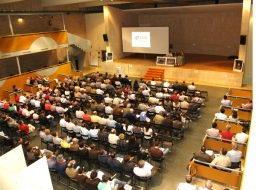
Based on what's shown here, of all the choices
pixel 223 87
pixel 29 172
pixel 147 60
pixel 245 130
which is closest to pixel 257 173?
pixel 29 172

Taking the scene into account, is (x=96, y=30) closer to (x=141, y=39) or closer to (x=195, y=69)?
(x=141, y=39)

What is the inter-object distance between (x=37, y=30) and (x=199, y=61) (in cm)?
1254

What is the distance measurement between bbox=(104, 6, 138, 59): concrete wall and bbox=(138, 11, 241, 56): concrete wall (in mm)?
2802

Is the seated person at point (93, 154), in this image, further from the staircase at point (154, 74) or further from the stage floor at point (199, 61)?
the stage floor at point (199, 61)

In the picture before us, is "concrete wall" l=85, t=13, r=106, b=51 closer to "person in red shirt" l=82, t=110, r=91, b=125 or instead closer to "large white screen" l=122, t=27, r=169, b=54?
"large white screen" l=122, t=27, r=169, b=54

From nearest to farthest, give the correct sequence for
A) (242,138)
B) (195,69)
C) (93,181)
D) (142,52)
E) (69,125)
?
(93,181) < (242,138) < (69,125) < (195,69) < (142,52)

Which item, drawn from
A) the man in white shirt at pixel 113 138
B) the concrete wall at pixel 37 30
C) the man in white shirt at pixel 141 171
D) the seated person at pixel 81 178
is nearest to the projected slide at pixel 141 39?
the concrete wall at pixel 37 30

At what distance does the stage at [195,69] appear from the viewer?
13875 mm

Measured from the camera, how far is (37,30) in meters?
17.8

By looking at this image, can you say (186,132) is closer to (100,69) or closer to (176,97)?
(176,97)

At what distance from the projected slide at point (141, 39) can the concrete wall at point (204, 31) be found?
385 centimetres

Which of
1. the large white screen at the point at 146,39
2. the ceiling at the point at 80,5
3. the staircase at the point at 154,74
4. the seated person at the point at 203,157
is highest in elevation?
the ceiling at the point at 80,5

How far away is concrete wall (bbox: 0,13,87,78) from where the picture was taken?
52.4ft

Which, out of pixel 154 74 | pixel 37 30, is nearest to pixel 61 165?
pixel 154 74
